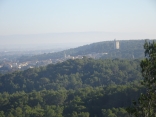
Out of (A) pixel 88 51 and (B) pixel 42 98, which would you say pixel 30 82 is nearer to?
(B) pixel 42 98

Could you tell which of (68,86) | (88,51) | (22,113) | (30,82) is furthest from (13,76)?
(88,51)

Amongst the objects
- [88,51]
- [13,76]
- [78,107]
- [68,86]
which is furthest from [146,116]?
[88,51]

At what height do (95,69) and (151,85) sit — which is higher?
(151,85)

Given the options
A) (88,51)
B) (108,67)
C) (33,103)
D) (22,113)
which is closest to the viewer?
(22,113)

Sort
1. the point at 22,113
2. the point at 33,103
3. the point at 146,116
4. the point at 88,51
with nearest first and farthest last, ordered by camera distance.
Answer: the point at 146,116 → the point at 22,113 → the point at 33,103 → the point at 88,51

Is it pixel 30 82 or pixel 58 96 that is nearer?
pixel 58 96

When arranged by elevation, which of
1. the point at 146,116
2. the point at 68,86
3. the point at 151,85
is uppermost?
the point at 151,85
